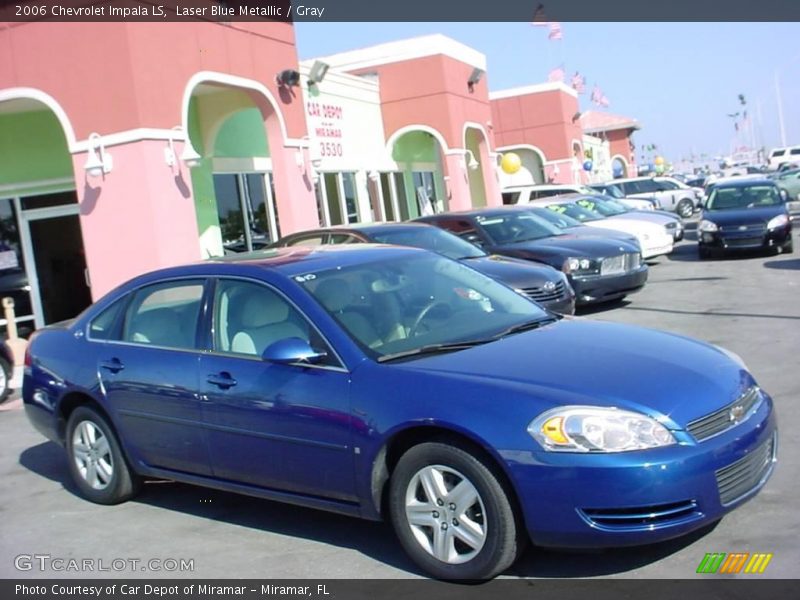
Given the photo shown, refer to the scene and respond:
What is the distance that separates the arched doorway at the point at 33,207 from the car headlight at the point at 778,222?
12382 mm

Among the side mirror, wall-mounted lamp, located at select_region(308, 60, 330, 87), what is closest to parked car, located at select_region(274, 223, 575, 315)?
the side mirror

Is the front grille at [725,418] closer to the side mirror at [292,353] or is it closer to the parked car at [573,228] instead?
the side mirror at [292,353]

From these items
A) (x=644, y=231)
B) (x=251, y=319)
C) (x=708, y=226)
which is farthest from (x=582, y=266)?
(x=251, y=319)

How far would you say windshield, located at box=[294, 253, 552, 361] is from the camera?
4.92m

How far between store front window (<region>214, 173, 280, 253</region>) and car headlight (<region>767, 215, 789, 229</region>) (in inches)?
366

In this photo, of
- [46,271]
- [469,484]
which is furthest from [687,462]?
[46,271]

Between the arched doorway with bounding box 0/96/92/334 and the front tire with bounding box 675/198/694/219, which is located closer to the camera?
the arched doorway with bounding box 0/96/92/334

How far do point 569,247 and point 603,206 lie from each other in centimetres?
854

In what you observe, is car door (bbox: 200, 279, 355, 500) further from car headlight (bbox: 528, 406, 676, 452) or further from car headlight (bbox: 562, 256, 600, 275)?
car headlight (bbox: 562, 256, 600, 275)

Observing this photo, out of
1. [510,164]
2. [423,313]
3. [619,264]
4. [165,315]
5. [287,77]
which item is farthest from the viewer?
[510,164]

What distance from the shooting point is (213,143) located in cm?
1647

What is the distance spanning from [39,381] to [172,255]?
6395mm

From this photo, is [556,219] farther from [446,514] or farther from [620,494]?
[620,494]

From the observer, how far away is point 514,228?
1347 cm
